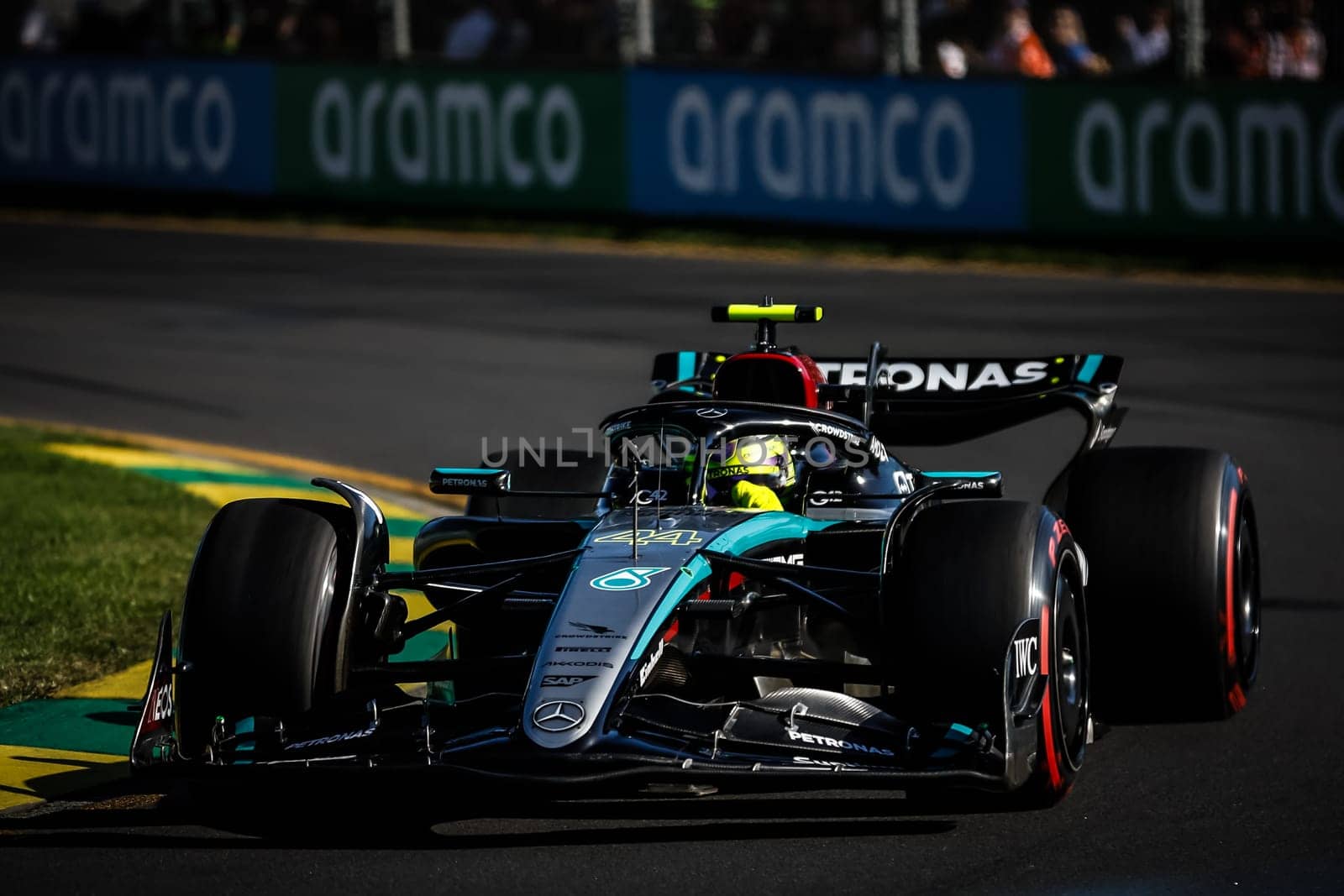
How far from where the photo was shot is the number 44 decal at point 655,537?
22.0ft

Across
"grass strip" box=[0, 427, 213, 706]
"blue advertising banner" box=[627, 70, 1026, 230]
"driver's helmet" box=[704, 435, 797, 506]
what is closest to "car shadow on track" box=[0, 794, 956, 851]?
"driver's helmet" box=[704, 435, 797, 506]

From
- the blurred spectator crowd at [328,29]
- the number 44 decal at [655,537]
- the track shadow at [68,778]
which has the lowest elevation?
the track shadow at [68,778]

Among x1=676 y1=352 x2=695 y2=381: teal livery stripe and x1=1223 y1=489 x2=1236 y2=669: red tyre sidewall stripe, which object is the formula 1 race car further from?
x1=676 y1=352 x2=695 y2=381: teal livery stripe

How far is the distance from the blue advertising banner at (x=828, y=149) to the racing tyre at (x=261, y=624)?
13965mm

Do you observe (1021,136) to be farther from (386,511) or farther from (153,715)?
(153,715)

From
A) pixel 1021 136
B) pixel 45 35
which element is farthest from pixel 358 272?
pixel 45 35

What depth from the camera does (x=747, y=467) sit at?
7500mm

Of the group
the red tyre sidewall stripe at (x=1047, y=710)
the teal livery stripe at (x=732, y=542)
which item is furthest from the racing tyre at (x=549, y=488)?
the red tyre sidewall stripe at (x=1047, y=710)

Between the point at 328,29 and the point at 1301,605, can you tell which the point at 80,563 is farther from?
the point at 328,29

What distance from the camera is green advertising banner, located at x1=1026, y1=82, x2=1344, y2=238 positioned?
712 inches

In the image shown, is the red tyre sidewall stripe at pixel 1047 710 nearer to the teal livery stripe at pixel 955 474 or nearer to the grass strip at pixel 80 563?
the teal livery stripe at pixel 955 474

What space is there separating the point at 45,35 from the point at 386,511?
16.6 m

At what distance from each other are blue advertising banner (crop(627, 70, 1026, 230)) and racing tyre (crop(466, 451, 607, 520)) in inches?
469

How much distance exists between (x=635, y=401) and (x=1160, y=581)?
6.96 metres
